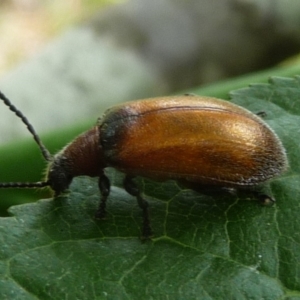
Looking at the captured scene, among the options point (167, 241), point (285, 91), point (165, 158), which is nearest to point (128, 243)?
point (167, 241)

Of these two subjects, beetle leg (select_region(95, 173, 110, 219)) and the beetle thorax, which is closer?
beetle leg (select_region(95, 173, 110, 219))

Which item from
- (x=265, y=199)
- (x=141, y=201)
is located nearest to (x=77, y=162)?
(x=141, y=201)

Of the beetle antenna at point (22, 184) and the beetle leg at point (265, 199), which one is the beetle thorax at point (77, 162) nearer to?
the beetle antenna at point (22, 184)

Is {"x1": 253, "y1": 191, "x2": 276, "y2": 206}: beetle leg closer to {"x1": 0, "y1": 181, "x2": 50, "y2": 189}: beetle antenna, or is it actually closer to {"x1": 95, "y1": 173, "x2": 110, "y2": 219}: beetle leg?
{"x1": 95, "y1": 173, "x2": 110, "y2": 219}: beetle leg

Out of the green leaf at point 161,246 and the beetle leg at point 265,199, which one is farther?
the beetle leg at point 265,199

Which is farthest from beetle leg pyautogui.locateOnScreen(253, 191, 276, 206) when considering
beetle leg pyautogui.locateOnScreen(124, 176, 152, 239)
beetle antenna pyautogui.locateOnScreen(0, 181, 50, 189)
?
beetle antenna pyautogui.locateOnScreen(0, 181, 50, 189)

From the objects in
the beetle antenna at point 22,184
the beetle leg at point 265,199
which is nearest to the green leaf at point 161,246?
the beetle leg at point 265,199
